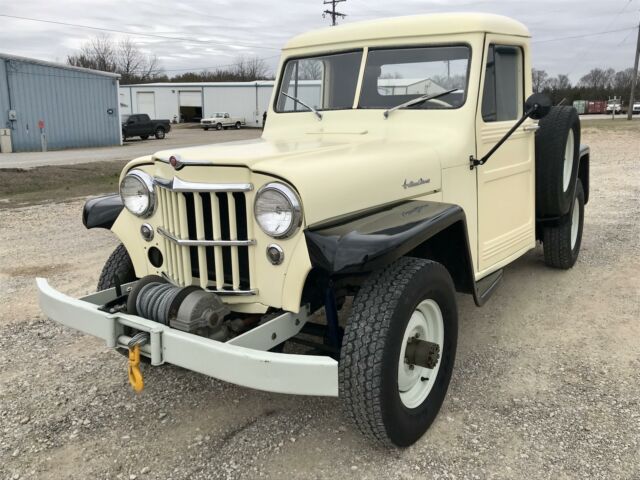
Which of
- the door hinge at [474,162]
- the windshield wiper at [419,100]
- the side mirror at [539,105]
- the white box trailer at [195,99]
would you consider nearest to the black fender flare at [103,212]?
the windshield wiper at [419,100]

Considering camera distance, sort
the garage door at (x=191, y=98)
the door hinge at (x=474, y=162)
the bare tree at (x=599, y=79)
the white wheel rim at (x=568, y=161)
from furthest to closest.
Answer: the bare tree at (x=599, y=79), the garage door at (x=191, y=98), the white wheel rim at (x=568, y=161), the door hinge at (x=474, y=162)

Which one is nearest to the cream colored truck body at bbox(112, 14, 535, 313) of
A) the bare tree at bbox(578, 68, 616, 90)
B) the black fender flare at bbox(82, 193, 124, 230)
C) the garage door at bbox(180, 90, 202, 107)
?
the black fender flare at bbox(82, 193, 124, 230)

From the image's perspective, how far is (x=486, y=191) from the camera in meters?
3.87

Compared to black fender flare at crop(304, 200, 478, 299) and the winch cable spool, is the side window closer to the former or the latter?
black fender flare at crop(304, 200, 478, 299)

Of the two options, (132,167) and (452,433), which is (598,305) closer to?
(452,433)

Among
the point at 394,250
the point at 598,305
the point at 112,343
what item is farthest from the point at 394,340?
the point at 598,305

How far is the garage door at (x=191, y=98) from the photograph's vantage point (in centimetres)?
4497

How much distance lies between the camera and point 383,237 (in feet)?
8.27

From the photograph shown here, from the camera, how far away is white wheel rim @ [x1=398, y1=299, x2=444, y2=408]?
2850mm

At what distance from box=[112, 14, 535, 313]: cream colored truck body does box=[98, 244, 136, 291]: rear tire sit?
30 centimetres

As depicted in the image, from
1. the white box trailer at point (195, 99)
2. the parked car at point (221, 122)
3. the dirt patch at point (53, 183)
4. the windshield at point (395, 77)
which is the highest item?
the white box trailer at point (195, 99)

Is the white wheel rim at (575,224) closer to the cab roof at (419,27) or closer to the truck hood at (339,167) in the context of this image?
the cab roof at (419,27)

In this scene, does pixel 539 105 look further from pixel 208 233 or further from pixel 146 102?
pixel 146 102

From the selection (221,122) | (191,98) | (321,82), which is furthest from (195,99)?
(321,82)
